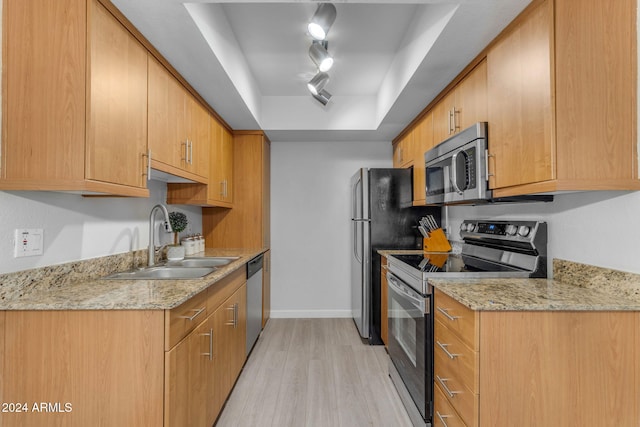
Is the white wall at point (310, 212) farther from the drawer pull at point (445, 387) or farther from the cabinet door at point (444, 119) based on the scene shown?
the drawer pull at point (445, 387)

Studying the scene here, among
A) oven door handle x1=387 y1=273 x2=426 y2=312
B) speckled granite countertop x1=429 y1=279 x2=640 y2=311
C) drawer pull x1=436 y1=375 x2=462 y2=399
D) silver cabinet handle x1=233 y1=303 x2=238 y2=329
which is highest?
speckled granite countertop x1=429 y1=279 x2=640 y2=311

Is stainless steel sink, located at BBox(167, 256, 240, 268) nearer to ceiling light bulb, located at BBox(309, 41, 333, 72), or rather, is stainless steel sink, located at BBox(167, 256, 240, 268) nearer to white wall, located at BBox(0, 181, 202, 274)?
white wall, located at BBox(0, 181, 202, 274)

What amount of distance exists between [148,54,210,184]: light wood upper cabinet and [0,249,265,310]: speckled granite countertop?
0.69m

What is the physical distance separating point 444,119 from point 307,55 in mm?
1243

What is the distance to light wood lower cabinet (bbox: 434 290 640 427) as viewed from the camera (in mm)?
1196

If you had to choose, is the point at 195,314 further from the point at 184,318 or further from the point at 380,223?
the point at 380,223

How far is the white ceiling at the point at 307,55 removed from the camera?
5.26 ft

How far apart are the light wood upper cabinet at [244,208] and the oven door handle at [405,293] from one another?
1633 millimetres

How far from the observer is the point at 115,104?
1480 millimetres

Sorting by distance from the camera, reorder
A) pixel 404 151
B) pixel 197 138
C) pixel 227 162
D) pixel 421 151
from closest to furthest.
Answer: pixel 197 138 < pixel 421 151 < pixel 227 162 < pixel 404 151

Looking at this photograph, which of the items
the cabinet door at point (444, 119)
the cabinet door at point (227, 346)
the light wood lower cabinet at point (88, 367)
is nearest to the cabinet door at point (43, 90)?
the light wood lower cabinet at point (88, 367)

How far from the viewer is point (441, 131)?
8.13 feet

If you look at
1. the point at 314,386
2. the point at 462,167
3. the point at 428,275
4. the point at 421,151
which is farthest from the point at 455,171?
the point at 314,386

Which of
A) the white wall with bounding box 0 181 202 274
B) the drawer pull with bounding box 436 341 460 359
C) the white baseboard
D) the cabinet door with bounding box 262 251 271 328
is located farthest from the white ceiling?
the white baseboard
